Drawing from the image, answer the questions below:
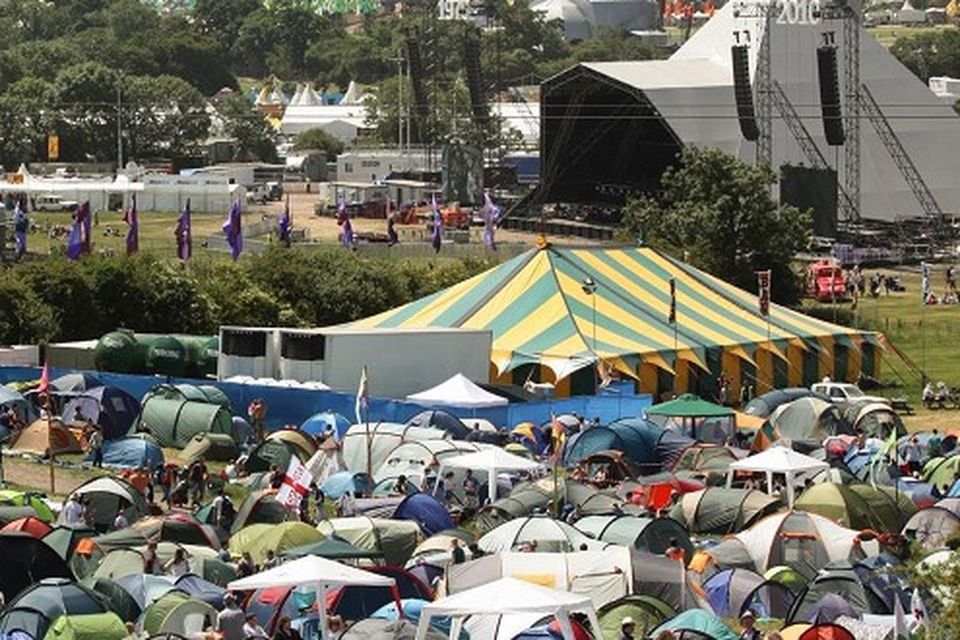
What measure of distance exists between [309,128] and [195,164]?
75.7ft

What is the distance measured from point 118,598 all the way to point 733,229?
133 feet

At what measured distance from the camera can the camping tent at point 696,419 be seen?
124 ft

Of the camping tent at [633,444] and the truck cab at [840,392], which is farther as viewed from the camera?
the truck cab at [840,392]

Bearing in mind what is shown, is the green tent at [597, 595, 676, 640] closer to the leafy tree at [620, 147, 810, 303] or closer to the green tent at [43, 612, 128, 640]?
the green tent at [43, 612, 128, 640]

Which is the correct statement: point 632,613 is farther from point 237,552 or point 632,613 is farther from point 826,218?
point 826,218

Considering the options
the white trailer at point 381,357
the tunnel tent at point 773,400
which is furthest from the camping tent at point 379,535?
the tunnel tent at point 773,400

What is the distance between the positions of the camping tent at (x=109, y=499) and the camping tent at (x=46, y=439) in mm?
6574

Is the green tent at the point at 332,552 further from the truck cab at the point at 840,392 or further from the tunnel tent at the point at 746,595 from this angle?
the truck cab at the point at 840,392

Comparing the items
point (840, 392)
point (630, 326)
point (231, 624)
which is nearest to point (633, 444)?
point (840, 392)

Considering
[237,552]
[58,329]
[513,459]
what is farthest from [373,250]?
[237,552]

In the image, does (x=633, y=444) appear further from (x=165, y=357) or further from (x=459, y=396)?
(x=165, y=357)

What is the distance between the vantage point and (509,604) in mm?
20094

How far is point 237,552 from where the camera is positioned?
26.7 meters

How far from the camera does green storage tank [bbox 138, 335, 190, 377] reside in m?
43.0
